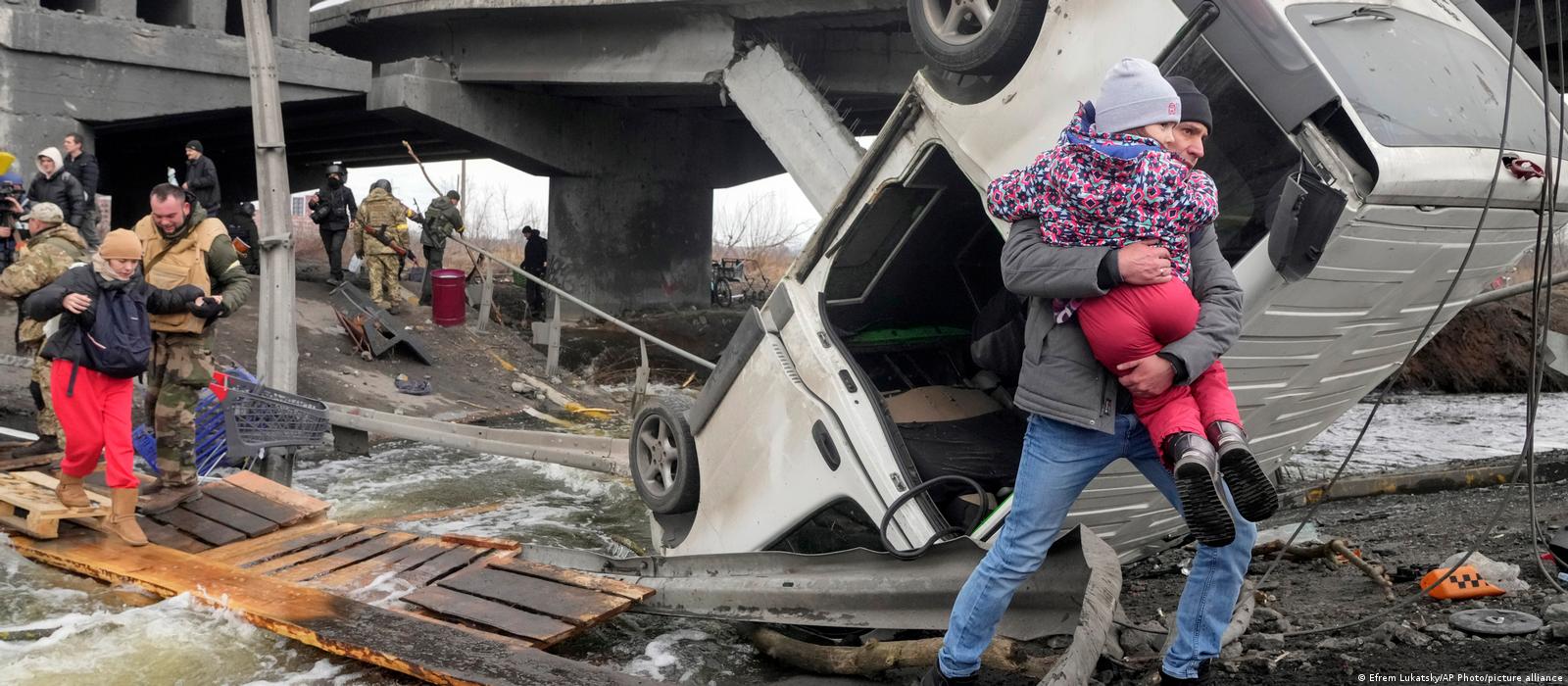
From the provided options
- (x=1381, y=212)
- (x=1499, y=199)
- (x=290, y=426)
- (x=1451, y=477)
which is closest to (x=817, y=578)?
(x=1381, y=212)

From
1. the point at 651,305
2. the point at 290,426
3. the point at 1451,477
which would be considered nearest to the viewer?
the point at 290,426

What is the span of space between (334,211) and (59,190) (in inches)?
186

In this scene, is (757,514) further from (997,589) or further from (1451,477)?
(1451,477)

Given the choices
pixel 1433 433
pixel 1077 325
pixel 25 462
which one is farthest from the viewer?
pixel 1433 433

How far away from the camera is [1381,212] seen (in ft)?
9.74

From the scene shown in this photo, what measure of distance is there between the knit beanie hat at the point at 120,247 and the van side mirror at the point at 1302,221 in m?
4.83

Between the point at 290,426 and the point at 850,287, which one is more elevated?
the point at 850,287

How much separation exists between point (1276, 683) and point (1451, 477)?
4941 mm

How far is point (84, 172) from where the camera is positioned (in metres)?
12.4

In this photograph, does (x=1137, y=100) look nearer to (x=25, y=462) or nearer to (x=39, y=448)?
(x=25, y=462)

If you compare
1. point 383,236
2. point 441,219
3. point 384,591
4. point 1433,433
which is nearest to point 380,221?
point 383,236

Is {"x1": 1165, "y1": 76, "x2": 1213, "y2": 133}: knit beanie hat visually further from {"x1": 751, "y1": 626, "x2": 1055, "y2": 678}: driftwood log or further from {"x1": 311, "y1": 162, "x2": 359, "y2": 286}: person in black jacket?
{"x1": 311, "y1": 162, "x2": 359, "y2": 286}: person in black jacket

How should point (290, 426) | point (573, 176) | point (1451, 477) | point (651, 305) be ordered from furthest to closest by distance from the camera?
point (651, 305) → point (573, 176) → point (1451, 477) → point (290, 426)

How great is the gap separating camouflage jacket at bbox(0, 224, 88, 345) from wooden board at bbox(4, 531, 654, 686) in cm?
174
